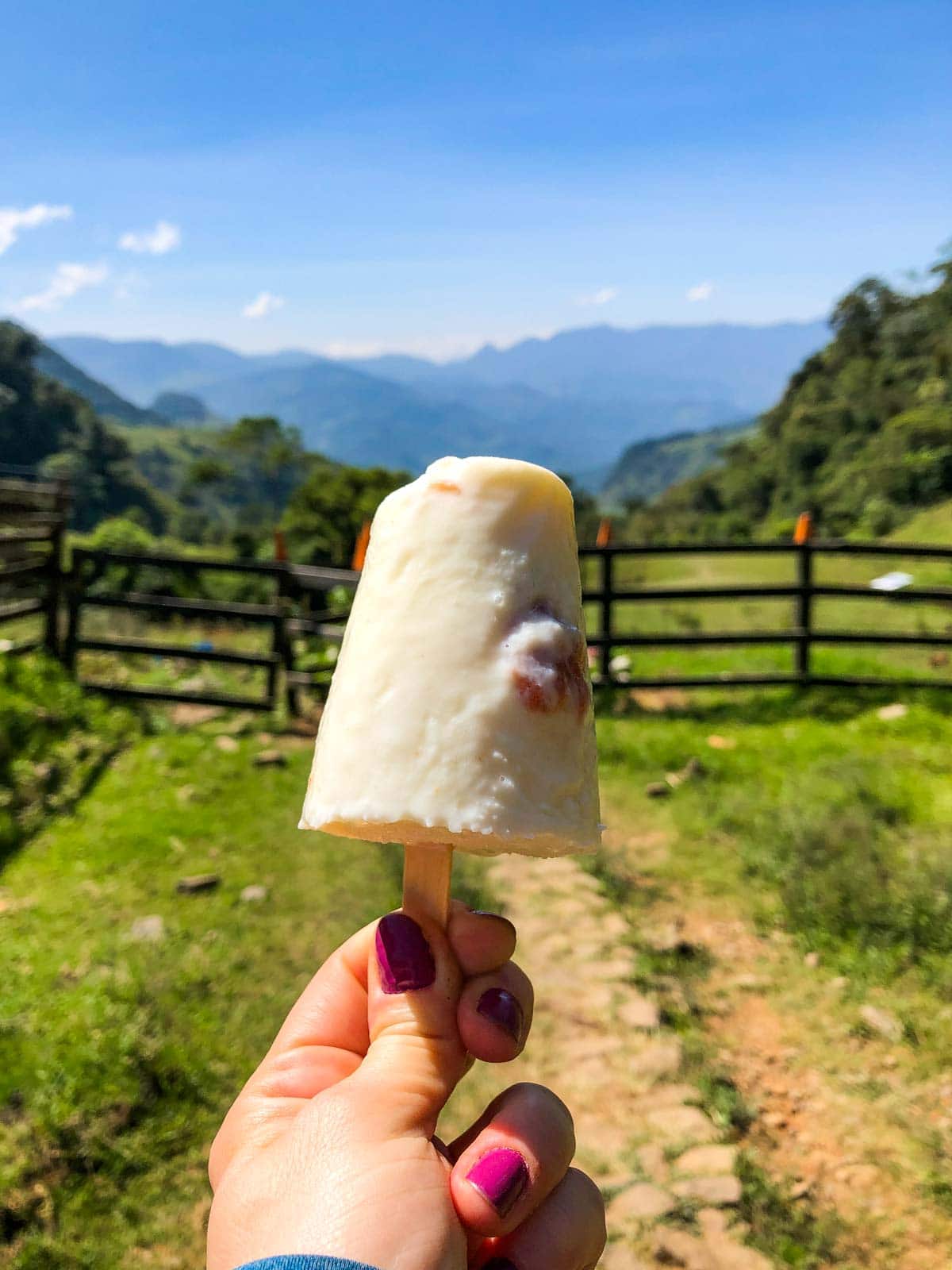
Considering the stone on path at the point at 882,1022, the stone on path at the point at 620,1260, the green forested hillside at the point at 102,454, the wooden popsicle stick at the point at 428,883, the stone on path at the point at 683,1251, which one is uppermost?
the green forested hillside at the point at 102,454

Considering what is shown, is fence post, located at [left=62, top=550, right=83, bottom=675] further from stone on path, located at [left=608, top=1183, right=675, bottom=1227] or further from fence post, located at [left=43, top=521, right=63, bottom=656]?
stone on path, located at [left=608, top=1183, right=675, bottom=1227]

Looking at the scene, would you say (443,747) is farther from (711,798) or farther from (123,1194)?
(711,798)

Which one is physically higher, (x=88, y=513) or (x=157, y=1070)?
(x=88, y=513)

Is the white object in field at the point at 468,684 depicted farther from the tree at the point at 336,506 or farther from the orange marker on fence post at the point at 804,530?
the tree at the point at 336,506

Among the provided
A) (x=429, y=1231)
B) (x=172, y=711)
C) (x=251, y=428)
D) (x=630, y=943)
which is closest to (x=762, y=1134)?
(x=630, y=943)

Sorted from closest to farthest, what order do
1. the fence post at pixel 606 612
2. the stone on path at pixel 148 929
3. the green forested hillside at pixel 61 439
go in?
the stone on path at pixel 148 929
the fence post at pixel 606 612
the green forested hillside at pixel 61 439

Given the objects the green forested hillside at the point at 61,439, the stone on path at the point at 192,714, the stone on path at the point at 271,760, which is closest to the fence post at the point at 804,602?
the stone on path at the point at 271,760
